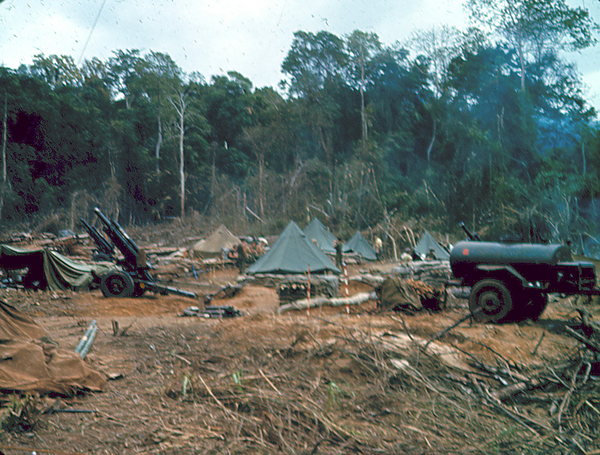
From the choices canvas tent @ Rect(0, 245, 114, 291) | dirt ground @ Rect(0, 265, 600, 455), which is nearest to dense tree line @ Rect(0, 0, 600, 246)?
canvas tent @ Rect(0, 245, 114, 291)

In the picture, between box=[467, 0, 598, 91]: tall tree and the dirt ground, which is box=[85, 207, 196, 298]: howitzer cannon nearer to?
the dirt ground

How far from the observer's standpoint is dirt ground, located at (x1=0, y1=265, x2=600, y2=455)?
12.3ft

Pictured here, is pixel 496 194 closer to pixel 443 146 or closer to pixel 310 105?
pixel 443 146

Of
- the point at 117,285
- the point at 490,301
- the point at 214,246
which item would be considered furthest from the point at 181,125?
the point at 490,301

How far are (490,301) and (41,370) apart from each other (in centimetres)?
797

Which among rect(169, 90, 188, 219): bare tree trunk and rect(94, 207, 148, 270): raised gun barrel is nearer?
rect(94, 207, 148, 270): raised gun barrel

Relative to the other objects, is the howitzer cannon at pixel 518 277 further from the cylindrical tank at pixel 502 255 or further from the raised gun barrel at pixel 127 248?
the raised gun barrel at pixel 127 248

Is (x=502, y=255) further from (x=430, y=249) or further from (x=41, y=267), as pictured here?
(x=430, y=249)

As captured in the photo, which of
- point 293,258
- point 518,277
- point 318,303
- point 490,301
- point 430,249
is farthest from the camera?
point 430,249

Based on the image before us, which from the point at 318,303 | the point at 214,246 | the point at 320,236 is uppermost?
the point at 320,236

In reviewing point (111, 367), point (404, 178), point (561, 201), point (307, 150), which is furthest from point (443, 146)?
point (111, 367)

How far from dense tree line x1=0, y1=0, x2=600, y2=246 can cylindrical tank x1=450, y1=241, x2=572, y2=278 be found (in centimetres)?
1935

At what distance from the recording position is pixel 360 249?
26266mm

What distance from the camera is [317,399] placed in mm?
4648
